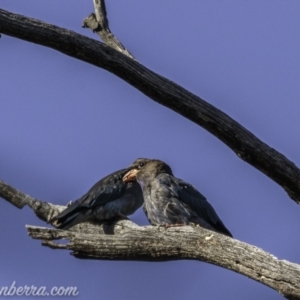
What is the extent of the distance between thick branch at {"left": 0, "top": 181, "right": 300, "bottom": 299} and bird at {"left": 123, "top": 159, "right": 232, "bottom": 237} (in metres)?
2.27

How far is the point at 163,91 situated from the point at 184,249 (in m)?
1.22

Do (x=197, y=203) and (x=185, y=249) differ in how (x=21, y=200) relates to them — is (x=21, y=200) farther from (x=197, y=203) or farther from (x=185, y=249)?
(x=185, y=249)

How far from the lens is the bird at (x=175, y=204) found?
9188mm

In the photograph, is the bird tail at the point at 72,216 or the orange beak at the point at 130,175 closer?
the bird tail at the point at 72,216

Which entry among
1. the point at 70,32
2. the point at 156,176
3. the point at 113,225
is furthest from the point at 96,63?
the point at 156,176

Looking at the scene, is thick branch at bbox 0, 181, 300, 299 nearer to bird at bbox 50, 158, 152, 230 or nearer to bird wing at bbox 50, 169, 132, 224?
bird at bbox 50, 158, 152, 230

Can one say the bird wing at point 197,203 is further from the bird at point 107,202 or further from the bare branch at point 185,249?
the bare branch at point 185,249

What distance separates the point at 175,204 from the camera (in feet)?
30.7

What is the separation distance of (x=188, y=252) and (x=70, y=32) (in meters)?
1.87

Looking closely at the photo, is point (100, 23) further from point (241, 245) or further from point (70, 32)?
point (241, 245)

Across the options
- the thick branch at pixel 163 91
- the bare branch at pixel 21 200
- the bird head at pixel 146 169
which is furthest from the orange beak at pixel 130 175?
the thick branch at pixel 163 91

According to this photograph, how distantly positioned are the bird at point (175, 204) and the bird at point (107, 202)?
0.33 m

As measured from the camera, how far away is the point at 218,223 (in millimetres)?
9242

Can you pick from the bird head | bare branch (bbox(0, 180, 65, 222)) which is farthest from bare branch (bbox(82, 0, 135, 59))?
the bird head
